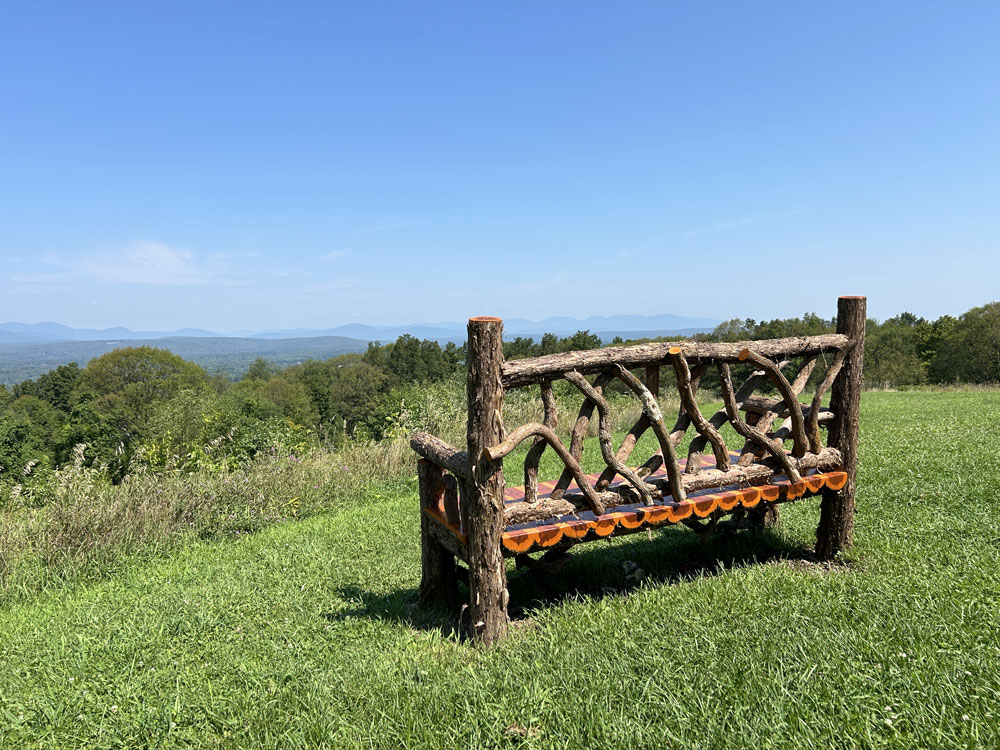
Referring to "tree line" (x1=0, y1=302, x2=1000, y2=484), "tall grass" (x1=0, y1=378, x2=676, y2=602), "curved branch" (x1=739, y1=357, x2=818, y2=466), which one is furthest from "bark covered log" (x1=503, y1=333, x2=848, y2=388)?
"tree line" (x1=0, y1=302, x2=1000, y2=484)

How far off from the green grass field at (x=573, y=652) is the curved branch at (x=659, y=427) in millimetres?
710

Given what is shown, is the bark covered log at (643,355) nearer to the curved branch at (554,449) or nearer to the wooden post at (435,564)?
the curved branch at (554,449)

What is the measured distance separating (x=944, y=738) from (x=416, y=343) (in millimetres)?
48112

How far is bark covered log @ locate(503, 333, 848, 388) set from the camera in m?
3.46

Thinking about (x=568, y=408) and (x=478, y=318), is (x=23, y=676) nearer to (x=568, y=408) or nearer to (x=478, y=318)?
(x=478, y=318)

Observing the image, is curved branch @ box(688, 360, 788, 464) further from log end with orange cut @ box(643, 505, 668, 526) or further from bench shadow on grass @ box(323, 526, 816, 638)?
bench shadow on grass @ box(323, 526, 816, 638)

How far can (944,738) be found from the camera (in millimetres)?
2080

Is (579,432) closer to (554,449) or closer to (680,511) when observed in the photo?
(554,449)

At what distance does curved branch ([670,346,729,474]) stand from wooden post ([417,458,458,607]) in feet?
5.98

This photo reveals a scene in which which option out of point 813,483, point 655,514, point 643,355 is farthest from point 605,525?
point 813,483

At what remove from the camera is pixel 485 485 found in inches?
132

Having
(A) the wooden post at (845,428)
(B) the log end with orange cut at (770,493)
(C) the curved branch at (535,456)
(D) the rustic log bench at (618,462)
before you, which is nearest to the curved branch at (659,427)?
(D) the rustic log bench at (618,462)

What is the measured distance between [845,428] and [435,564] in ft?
11.2

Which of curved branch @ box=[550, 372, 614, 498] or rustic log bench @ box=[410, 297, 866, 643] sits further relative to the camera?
curved branch @ box=[550, 372, 614, 498]
